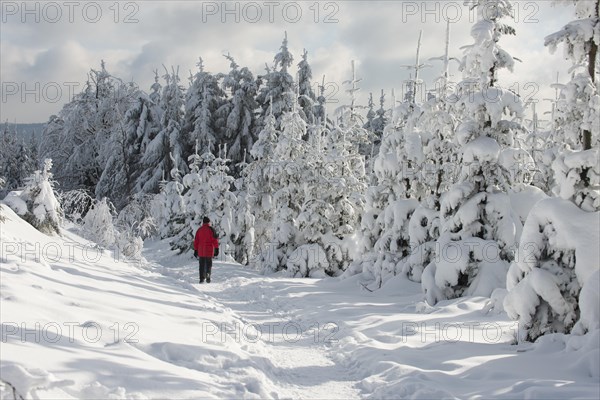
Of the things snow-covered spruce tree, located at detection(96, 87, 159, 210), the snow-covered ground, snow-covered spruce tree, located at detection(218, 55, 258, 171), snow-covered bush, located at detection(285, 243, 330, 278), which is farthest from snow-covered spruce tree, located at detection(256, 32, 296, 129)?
the snow-covered ground

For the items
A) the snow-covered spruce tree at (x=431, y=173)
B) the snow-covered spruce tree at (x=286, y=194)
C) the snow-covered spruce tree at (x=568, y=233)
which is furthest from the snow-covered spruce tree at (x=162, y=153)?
the snow-covered spruce tree at (x=568, y=233)

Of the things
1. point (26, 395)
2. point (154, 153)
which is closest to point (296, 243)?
point (26, 395)

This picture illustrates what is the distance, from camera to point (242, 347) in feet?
26.5

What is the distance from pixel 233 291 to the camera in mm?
14727

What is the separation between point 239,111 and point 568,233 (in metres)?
36.7

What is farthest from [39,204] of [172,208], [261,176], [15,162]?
[15,162]

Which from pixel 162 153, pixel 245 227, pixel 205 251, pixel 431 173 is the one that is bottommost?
pixel 205 251

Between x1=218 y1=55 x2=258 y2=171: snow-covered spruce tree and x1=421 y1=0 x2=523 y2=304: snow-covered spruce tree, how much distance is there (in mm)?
30016

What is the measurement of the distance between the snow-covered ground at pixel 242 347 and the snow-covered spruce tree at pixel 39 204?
2.82 meters

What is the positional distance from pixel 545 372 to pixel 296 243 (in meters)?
14.2

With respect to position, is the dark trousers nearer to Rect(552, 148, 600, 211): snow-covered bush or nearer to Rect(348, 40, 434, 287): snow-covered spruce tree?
Rect(348, 40, 434, 287): snow-covered spruce tree

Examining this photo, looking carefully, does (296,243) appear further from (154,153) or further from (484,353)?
(154,153)

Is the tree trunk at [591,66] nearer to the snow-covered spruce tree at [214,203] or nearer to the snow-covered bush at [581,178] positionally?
the snow-covered bush at [581,178]

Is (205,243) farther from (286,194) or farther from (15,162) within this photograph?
(15,162)
